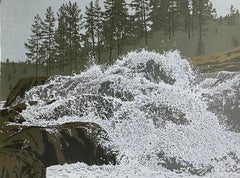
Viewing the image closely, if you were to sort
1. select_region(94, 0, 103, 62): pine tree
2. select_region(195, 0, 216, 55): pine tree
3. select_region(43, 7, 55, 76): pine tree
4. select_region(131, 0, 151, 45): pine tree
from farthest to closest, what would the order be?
select_region(43, 7, 55, 76): pine tree, select_region(94, 0, 103, 62): pine tree, select_region(131, 0, 151, 45): pine tree, select_region(195, 0, 216, 55): pine tree

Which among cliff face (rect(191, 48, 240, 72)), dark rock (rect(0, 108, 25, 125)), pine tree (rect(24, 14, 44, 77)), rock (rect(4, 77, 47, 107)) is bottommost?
dark rock (rect(0, 108, 25, 125))

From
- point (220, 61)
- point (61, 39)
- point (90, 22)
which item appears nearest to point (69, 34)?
point (61, 39)

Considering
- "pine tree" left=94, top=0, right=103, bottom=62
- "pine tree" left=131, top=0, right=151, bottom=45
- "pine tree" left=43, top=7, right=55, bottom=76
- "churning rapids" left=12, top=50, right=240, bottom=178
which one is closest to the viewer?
"churning rapids" left=12, top=50, right=240, bottom=178

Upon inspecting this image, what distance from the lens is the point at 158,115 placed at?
11.3ft

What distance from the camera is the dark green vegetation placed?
3.46m

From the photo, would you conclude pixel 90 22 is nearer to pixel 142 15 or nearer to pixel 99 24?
pixel 99 24

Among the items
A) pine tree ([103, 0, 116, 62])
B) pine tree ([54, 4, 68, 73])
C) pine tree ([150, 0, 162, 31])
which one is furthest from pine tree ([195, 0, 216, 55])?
pine tree ([54, 4, 68, 73])

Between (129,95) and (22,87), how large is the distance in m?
0.87

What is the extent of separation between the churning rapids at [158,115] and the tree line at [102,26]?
0.17 meters

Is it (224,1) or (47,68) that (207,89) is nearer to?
(224,1)

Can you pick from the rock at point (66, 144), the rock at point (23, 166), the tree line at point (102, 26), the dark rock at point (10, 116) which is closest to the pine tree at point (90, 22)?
the tree line at point (102, 26)

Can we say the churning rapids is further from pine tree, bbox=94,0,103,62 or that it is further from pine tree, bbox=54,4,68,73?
pine tree, bbox=54,4,68,73

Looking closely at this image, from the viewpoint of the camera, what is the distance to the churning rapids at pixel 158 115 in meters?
3.34

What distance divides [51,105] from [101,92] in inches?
15.4
